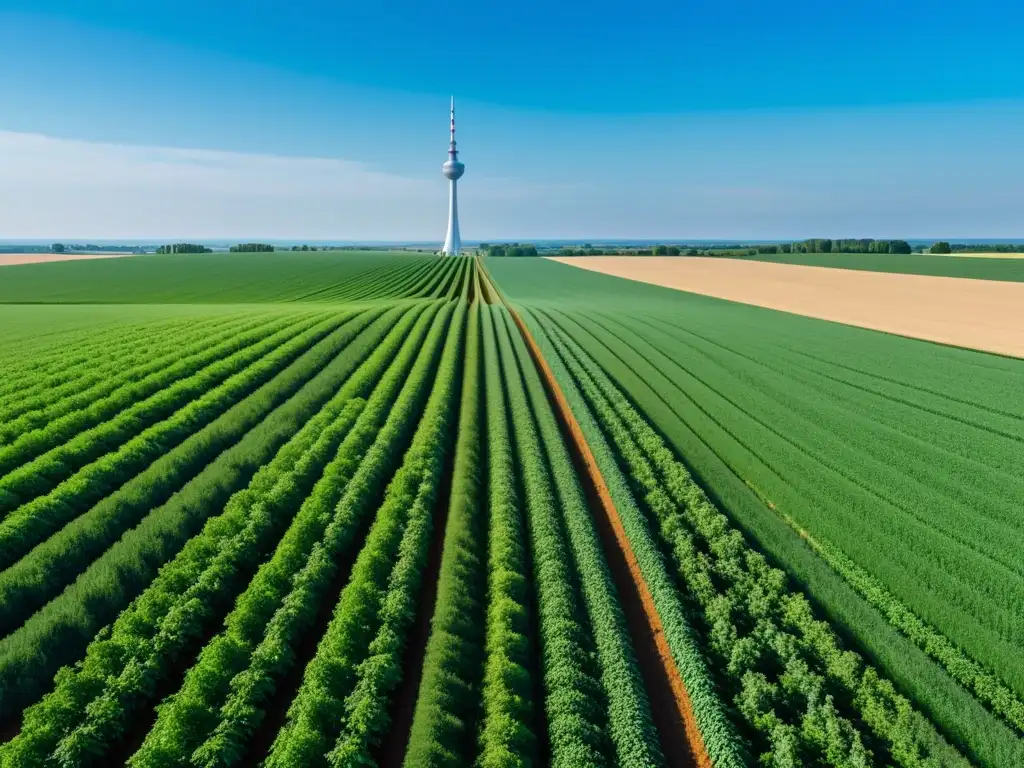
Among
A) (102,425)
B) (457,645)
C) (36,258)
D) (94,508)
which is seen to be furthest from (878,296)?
(36,258)

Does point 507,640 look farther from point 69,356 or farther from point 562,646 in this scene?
point 69,356

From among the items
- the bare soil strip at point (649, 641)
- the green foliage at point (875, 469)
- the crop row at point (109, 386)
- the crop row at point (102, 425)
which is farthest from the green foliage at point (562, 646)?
the crop row at point (109, 386)

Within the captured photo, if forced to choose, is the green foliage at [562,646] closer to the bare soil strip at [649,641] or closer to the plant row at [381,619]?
the bare soil strip at [649,641]

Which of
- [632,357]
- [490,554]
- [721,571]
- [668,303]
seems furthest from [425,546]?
[668,303]

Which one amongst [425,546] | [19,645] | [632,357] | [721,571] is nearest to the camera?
[19,645]

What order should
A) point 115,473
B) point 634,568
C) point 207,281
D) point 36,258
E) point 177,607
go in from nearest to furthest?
point 177,607 < point 634,568 < point 115,473 < point 207,281 < point 36,258

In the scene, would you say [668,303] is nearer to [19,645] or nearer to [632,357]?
[632,357]
